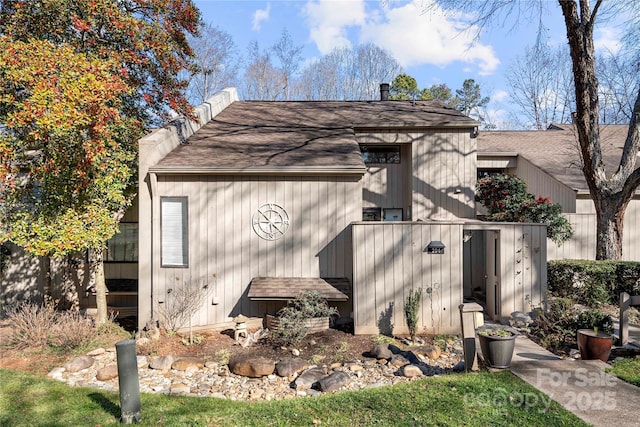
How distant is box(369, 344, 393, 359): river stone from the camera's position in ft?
21.4

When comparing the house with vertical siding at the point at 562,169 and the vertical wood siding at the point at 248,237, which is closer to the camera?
the vertical wood siding at the point at 248,237

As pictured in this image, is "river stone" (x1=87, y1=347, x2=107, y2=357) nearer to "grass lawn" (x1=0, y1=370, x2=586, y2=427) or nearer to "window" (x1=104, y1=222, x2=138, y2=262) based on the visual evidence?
"grass lawn" (x1=0, y1=370, x2=586, y2=427)

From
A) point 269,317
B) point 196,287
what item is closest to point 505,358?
point 269,317

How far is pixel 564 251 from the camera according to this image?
11.3 m

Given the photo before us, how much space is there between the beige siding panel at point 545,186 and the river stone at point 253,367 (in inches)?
471

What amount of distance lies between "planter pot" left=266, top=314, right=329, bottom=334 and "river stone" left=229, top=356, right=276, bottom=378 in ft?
4.51

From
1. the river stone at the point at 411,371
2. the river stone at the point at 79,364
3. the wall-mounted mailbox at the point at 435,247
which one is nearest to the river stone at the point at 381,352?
the river stone at the point at 411,371

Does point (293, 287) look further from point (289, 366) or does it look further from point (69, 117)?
point (69, 117)

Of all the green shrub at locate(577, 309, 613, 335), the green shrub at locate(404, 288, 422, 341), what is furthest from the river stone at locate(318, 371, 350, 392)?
the green shrub at locate(577, 309, 613, 335)

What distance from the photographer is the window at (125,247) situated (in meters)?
9.95

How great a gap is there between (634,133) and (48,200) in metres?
14.7

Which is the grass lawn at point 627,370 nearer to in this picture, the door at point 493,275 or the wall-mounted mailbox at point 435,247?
the door at point 493,275

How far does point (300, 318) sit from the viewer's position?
748 centimetres

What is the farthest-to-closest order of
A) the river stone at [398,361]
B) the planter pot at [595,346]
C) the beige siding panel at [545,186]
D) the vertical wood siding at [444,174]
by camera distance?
the beige siding panel at [545,186]
the vertical wood siding at [444,174]
the river stone at [398,361]
the planter pot at [595,346]
